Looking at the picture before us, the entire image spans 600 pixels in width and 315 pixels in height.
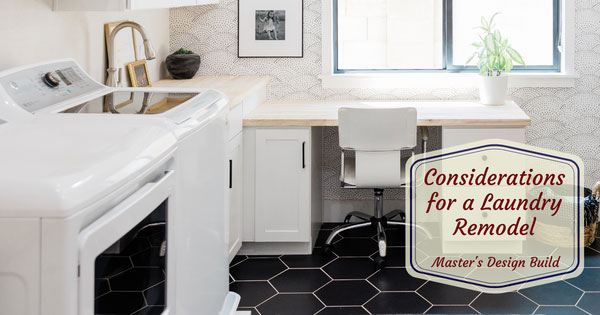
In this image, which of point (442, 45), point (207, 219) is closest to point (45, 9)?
point (207, 219)

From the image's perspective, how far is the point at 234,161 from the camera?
3479 mm

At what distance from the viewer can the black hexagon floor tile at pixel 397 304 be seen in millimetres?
2998

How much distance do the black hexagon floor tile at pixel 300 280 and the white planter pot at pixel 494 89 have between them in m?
1.51

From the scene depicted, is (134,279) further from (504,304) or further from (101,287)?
(504,304)

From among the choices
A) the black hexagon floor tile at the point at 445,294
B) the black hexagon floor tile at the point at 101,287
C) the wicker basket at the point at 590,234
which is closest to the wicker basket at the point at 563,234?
the wicker basket at the point at 590,234

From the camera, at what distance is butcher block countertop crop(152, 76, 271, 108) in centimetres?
349

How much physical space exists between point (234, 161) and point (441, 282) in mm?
1185

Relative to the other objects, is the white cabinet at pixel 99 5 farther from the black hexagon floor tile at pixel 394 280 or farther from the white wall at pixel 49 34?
the black hexagon floor tile at pixel 394 280

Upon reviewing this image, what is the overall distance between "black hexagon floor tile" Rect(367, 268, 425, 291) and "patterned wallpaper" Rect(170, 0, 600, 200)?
1.05 metres

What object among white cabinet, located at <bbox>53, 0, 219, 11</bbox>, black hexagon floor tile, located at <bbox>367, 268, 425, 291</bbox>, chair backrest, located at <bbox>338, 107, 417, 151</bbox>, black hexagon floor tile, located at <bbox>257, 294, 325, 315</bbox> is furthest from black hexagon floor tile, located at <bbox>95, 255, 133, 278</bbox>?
chair backrest, located at <bbox>338, 107, 417, 151</bbox>

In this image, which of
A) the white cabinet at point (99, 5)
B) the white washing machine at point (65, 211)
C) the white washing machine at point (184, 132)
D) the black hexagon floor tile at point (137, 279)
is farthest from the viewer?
the white cabinet at point (99, 5)

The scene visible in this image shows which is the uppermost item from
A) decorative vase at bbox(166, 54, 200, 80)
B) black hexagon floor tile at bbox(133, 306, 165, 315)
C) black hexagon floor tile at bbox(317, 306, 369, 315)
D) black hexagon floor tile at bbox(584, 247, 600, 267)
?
decorative vase at bbox(166, 54, 200, 80)

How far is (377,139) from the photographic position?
3.52m
